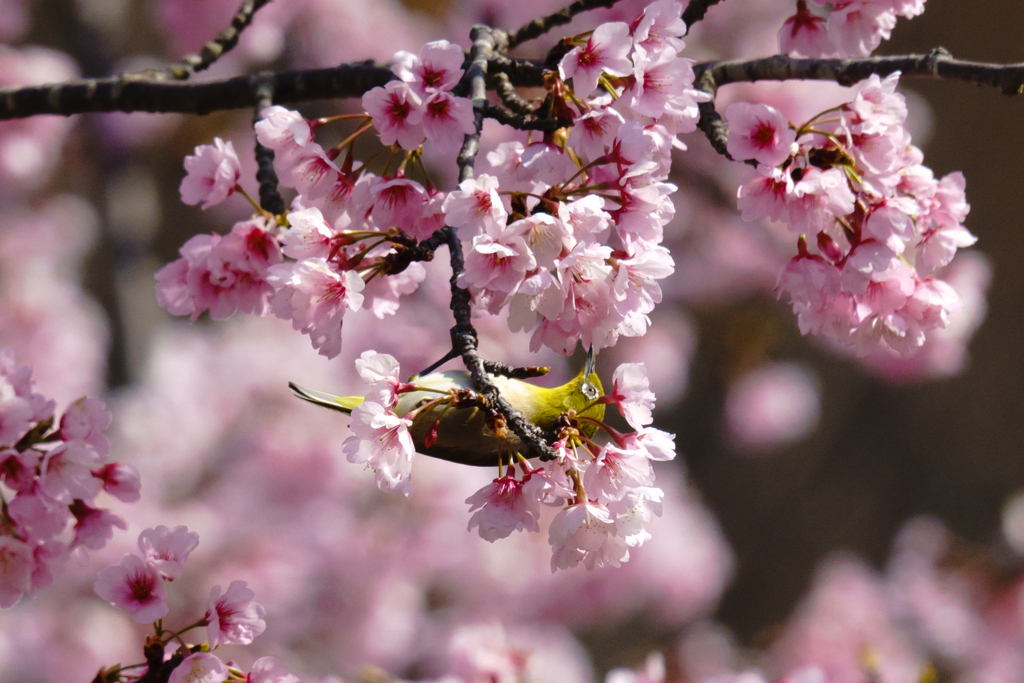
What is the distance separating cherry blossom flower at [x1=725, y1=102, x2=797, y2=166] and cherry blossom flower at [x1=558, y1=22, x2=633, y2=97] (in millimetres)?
113

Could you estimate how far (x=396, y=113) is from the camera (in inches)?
21.9

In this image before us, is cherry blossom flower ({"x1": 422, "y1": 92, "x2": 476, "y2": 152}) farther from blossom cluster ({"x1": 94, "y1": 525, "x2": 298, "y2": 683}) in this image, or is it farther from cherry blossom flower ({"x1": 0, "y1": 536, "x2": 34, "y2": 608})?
cherry blossom flower ({"x1": 0, "y1": 536, "x2": 34, "y2": 608})

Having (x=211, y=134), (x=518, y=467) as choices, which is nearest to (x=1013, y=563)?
(x=518, y=467)

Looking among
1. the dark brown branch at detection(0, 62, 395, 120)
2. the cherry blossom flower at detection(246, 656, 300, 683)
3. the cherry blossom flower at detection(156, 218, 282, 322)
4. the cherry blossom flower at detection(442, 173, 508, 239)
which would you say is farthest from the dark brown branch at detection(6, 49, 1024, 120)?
the cherry blossom flower at detection(246, 656, 300, 683)

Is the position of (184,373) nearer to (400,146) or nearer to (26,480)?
(26,480)

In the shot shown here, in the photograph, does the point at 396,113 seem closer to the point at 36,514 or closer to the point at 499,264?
the point at 499,264

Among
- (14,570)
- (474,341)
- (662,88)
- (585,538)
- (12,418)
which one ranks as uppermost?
(662,88)

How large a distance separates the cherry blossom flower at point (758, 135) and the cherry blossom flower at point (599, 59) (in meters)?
0.11

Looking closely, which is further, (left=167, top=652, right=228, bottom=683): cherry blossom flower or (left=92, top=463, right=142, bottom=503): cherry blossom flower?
(left=92, top=463, right=142, bottom=503): cherry blossom flower

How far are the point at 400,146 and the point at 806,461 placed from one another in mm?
3369

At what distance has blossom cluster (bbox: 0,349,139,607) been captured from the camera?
672mm

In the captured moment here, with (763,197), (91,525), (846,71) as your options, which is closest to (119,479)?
(91,525)

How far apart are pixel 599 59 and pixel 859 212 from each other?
272mm

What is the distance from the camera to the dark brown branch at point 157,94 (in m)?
0.83
